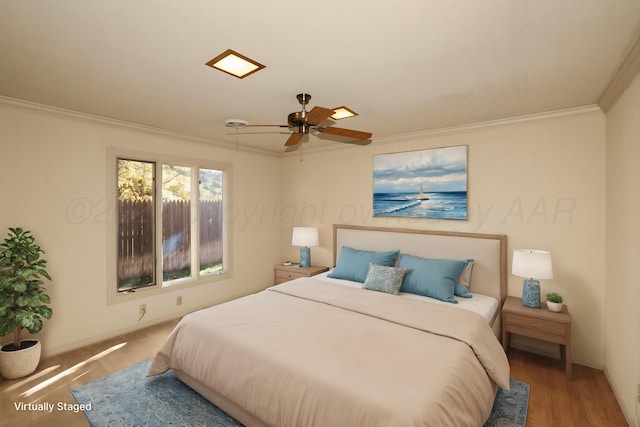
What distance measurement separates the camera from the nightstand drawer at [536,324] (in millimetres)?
2615

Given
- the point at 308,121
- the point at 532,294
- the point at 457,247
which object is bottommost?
the point at 532,294

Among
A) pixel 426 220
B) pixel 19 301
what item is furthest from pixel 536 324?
pixel 19 301

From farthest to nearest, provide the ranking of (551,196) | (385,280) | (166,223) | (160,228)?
(166,223)
(160,228)
(385,280)
(551,196)

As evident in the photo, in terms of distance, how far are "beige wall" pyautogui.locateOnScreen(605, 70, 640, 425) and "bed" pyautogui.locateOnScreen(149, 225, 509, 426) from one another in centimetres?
80

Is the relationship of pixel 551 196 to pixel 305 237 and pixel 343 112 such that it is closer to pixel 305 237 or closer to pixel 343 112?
pixel 343 112

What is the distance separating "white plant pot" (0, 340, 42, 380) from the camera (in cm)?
256

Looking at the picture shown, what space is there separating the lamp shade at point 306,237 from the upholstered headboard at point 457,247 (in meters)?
0.59

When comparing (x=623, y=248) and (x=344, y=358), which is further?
(x=623, y=248)

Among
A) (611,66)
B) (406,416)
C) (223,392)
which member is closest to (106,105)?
(223,392)

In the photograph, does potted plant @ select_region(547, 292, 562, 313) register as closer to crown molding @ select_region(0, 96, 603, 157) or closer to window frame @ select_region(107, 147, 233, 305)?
crown molding @ select_region(0, 96, 603, 157)

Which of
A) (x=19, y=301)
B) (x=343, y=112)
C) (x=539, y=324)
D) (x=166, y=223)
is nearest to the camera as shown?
(x=343, y=112)

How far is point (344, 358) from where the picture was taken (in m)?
1.85

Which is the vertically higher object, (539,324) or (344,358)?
(344,358)

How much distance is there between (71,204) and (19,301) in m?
1.00
